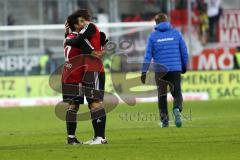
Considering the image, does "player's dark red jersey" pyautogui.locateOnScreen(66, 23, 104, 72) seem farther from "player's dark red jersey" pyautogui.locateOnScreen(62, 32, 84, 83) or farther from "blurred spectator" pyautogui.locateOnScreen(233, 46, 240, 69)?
"blurred spectator" pyautogui.locateOnScreen(233, 46, 240, 69)

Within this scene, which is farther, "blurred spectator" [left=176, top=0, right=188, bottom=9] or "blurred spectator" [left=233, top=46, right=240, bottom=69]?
"blurred spectator" [left=176, top=0, right=188, bottom=9]

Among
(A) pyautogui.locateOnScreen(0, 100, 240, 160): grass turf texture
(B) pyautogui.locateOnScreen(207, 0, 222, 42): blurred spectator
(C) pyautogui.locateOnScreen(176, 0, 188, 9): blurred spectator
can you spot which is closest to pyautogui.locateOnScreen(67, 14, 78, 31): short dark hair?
(A) pyautogui.locateOnScreen(0, 100, 240, 160): grass turf texture

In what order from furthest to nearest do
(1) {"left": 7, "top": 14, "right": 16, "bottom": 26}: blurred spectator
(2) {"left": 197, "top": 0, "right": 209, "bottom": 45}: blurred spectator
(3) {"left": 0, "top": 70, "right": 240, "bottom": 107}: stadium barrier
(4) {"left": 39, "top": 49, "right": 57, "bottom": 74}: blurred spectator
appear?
(1) {"left": 7, "top": 14, "right": 16, "bottom": 26}: blurred spectator < (2) {"left": 197, "top": 0, "right": 209, "bottom": 45}: blurred spectator < (4) {"left": 39, "top": 49, "right": 57, "bottom": 74}: blurred spectator < (3) {"left": 0, "top": 70, "right": 240, "bottom": 107}: stadium barrier

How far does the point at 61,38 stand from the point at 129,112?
31.4ft

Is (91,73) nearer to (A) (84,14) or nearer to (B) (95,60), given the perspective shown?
(B) (95,60)

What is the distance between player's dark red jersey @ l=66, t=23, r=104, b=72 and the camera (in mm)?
14211

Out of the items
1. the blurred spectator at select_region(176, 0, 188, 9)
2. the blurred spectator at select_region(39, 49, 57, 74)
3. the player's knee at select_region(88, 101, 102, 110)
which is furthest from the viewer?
the blurred spectator at select_region(176, 0, 188, 9)

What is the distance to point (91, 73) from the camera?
47.1 ft

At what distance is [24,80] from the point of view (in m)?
30.7

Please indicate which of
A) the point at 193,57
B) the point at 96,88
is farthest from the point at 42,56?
the point at 96,88

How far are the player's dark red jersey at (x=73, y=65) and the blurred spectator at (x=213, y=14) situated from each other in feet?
73.9

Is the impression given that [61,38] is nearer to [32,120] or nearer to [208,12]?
[208,12]

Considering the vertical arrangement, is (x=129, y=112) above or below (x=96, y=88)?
below

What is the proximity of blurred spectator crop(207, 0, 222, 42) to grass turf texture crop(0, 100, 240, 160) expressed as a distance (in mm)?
12627
